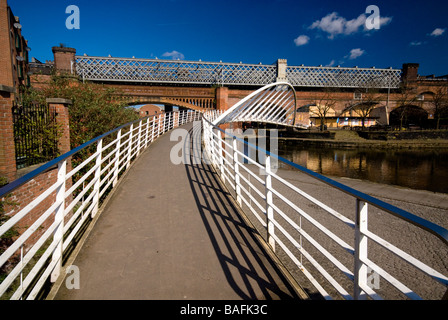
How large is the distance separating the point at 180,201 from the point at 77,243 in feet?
5.83

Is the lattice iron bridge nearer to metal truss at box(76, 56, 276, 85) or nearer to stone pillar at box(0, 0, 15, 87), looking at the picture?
metal truss at box(76, 56, 276, 85)

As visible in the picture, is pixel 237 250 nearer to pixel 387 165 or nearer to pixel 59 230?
pixel 59 230

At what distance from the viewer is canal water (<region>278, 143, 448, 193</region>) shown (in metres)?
15.7

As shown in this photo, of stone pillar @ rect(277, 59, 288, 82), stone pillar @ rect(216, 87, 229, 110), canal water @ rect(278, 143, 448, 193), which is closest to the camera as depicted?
canal water @ rect(278, 143, 448, 193)

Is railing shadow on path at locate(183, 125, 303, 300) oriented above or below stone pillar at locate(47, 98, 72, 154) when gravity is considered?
below

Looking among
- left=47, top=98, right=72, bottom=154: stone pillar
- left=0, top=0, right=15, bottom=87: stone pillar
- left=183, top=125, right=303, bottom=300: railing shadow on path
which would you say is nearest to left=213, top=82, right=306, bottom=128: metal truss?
left=0, top=0, right=15, bottom=87: stone pillar

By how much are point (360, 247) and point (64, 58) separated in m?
46.7

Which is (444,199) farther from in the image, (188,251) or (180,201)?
(188,251)

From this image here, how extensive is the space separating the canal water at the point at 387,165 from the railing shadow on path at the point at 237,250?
1315 cm

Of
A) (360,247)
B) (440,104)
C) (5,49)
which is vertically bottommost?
(360,247)

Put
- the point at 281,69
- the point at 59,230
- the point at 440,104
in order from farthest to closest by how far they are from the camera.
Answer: the point at 281,69 < the point at 440,104 < the point at 59,230

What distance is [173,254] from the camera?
3.00 meters

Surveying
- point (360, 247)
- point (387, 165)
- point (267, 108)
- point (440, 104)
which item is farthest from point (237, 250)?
point (440, 104)

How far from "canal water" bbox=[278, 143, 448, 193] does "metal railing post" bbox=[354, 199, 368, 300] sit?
578 inches
